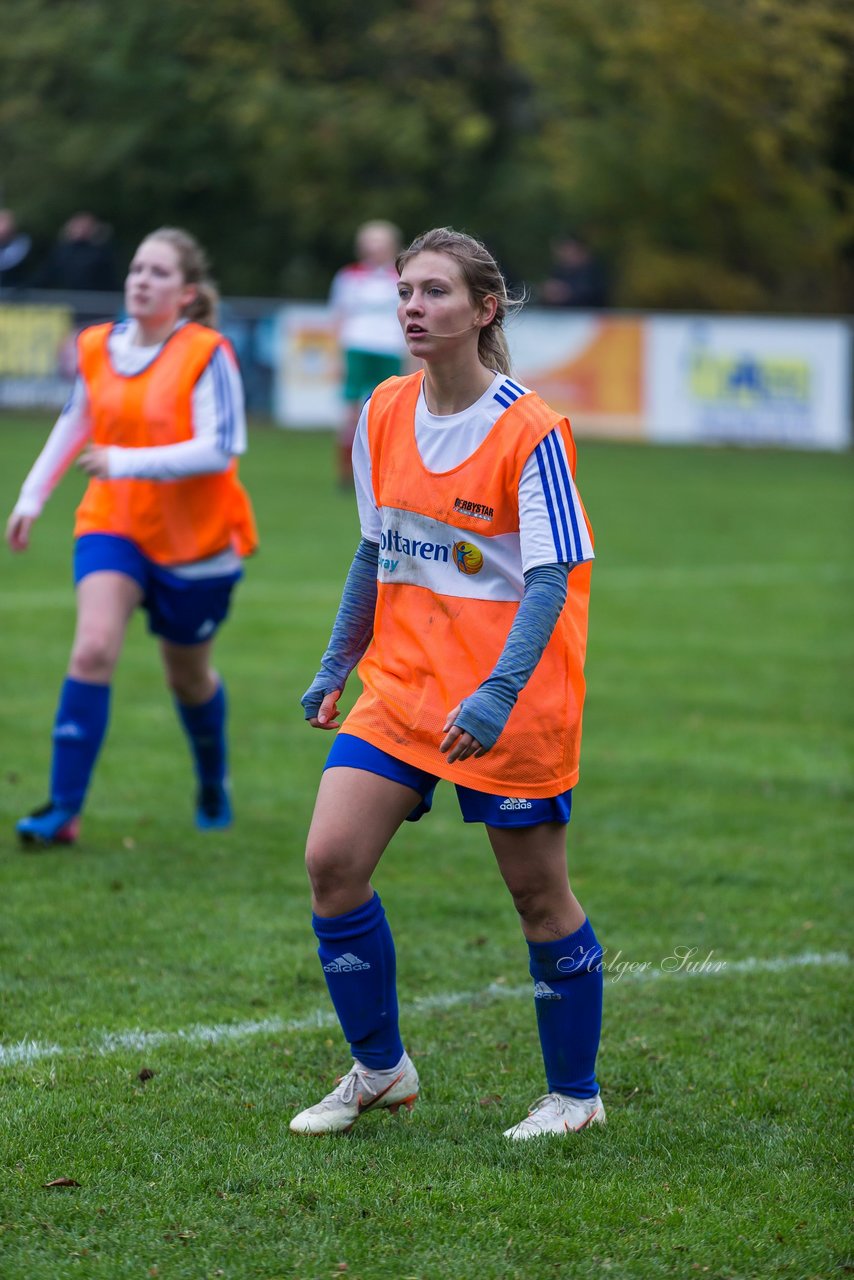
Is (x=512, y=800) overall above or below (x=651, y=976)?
above

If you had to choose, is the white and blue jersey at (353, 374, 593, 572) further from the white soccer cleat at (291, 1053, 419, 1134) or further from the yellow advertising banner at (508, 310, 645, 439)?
the yellow advertising banner at (508, 310, 645, 439)

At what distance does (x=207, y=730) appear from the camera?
6.83 m

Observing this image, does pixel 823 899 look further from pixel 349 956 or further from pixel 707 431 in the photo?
pixel 707 431

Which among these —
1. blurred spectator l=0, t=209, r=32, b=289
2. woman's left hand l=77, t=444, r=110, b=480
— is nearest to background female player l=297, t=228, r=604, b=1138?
woman's left hand l=77, t=444, r=110, b=480

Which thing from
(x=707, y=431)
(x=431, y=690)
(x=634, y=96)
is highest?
(x=634, y=96)

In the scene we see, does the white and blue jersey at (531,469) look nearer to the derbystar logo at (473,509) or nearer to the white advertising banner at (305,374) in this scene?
the derbystar logo at (473,509)

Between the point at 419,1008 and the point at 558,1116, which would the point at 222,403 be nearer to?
the point at 419,1008

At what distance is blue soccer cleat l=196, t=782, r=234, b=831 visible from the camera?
694 cm

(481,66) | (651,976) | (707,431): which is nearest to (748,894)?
(651,976)

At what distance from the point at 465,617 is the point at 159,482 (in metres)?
2.69

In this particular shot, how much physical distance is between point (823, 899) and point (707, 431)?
60.0 ft

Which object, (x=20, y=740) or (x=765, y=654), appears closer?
(x=20, y=740)

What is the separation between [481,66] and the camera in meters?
35.6

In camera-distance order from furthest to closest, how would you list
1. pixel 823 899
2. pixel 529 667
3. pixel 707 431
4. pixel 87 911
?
pixel 707 431 → pixel 823 899 → pixel 87 911 → pixel 529 667
